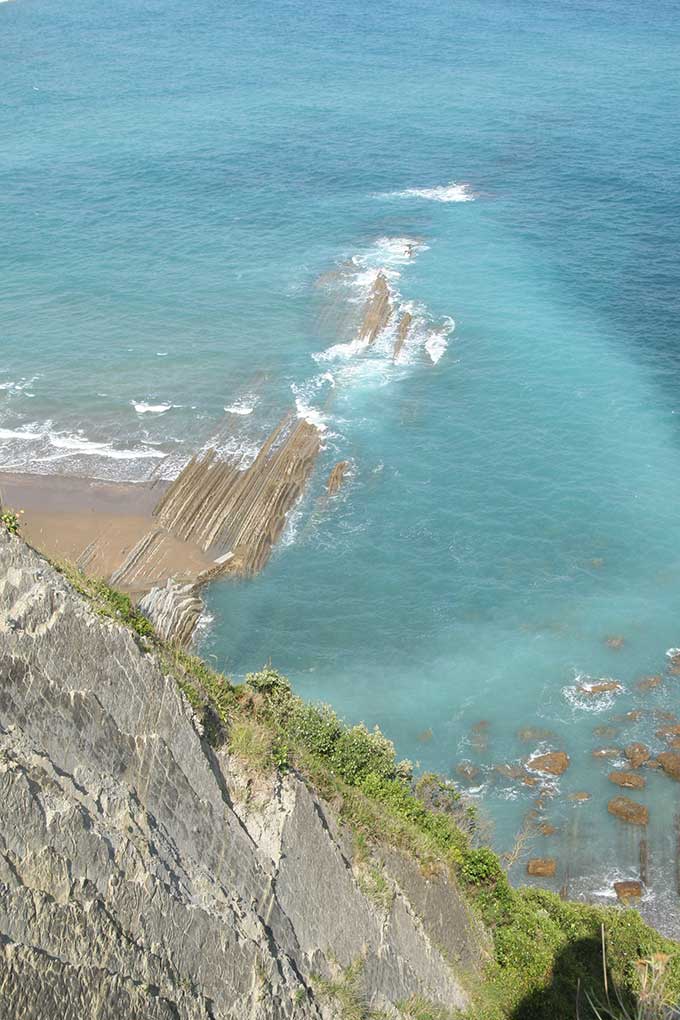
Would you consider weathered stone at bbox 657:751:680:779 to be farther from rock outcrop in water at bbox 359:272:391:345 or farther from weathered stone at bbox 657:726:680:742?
rock outcrop in water at bbox 359:272:391:345

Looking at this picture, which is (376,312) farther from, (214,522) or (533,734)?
(533,734)

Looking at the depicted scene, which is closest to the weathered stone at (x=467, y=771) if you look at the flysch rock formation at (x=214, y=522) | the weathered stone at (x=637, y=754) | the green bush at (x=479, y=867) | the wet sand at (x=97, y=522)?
the weathered stone at (x=637, y=754)

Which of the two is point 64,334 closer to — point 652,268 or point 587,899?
point 652,268

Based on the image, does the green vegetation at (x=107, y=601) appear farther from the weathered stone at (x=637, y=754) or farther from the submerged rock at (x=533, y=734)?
the weathered stone at (x=637, y=754)

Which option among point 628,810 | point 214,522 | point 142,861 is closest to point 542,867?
point 628,810

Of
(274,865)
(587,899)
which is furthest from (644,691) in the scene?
(274,865)
